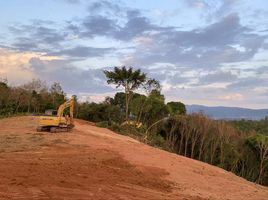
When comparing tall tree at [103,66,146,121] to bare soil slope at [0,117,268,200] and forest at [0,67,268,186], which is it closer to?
forest at [0,67,268,186]

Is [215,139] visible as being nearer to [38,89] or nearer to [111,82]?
[111,82]

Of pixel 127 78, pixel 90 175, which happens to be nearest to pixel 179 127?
pixel 127 78

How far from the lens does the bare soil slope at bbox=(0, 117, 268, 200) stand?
37.2 ft

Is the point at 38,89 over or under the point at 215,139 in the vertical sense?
over

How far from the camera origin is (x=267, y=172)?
165ft

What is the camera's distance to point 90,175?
14.1m

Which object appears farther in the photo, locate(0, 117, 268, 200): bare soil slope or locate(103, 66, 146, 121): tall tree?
locate(103, 66, 146, 121): tall tree

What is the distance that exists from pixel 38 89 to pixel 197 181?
40.3 meters

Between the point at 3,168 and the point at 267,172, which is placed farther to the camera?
the point at 267,172

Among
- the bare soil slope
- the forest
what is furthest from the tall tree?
the bare soil slope

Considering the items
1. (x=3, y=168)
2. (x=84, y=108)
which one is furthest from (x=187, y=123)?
(x=3, y=168)

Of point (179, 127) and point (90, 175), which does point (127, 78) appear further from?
point (90, 175)

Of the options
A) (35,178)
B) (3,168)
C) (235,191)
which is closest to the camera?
(35,178)

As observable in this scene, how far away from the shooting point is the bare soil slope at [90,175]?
446 inches
